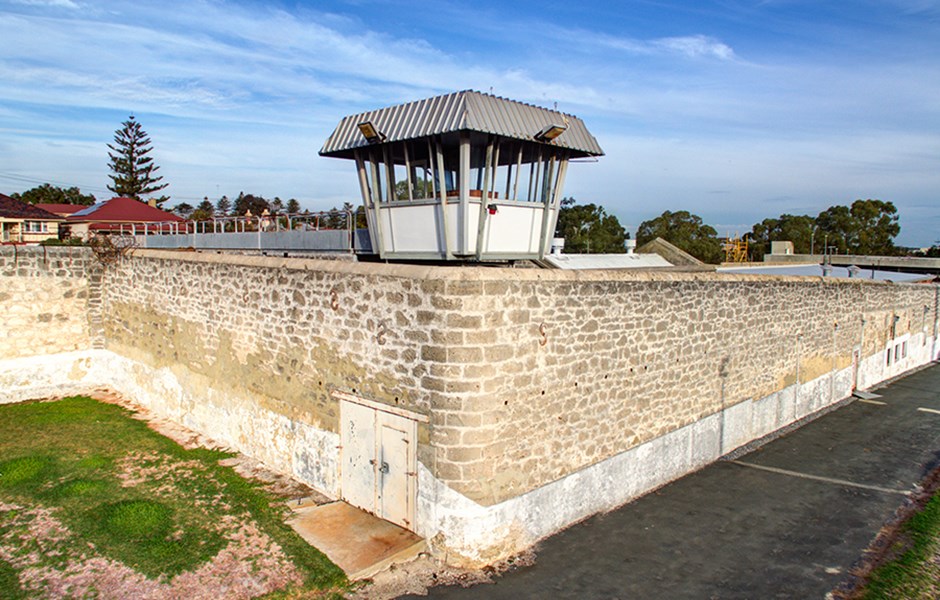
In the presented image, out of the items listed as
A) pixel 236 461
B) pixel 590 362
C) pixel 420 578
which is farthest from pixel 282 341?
pixel 590 362

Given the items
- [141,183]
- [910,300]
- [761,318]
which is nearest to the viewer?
[761,318]

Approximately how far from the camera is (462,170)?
10.1 metres

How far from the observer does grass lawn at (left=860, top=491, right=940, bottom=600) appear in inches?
287

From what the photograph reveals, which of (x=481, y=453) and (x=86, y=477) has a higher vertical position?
(x=481, y=453)

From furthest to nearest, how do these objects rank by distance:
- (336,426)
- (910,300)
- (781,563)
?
(910,300) → (336,426) → (781,563)

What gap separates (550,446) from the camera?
28.1 ft

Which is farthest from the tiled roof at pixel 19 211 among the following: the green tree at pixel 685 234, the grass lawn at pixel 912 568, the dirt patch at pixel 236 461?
the green tree at pixel 685 234

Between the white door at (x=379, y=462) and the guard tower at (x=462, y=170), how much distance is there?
342 cm

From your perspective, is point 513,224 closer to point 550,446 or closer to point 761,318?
point 550,446

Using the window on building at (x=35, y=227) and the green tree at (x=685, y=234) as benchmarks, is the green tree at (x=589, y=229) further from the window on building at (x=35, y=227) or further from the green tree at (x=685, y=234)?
the window on building at (x=35, y=227)

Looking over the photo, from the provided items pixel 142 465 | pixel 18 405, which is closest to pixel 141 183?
pixel 18 405

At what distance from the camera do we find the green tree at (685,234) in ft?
177

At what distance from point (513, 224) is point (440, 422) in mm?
4831

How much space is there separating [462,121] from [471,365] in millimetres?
4237
